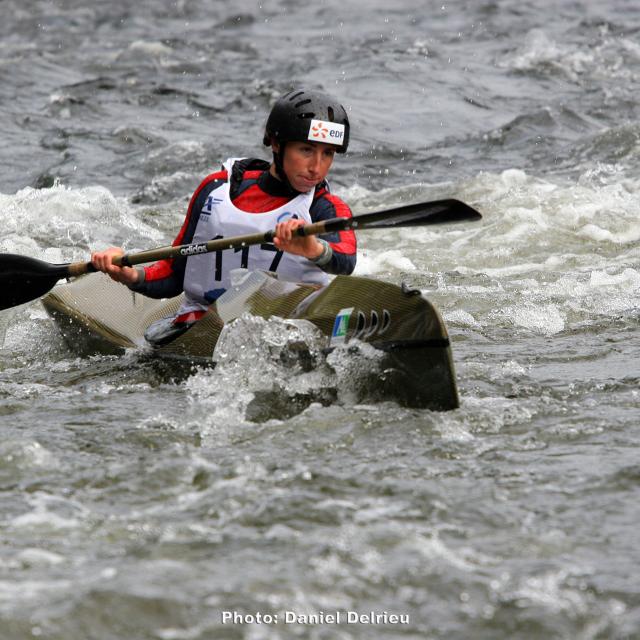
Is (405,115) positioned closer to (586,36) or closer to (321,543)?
(586,36)

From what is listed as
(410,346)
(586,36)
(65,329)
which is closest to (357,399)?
(410,346)

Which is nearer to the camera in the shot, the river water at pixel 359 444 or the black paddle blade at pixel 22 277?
the river water at pixel 359 444

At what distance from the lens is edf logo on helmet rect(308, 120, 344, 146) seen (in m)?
5.02

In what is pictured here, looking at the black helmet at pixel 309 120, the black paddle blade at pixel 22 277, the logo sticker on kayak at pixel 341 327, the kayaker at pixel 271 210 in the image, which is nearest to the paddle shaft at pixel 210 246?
the black paddle blade at pixel 22 277

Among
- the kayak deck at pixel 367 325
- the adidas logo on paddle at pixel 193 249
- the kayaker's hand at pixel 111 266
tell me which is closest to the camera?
the kayak deck at pixel 367 325

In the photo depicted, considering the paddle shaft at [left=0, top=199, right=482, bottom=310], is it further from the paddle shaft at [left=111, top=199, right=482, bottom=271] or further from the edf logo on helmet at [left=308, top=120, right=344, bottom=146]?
the edf logo on helmet at [left=308, top=120, right=344, bottom=146]

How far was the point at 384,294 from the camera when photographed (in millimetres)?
4449

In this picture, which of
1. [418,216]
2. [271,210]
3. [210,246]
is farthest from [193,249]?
[418,216]

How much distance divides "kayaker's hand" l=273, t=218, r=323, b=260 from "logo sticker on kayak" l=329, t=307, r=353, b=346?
0.95ft

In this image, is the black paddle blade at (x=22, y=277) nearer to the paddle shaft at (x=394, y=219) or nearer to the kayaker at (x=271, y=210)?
the kayaker at (x=271, y=210)

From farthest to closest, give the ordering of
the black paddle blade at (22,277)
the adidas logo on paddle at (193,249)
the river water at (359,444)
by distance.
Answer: the black paddle blade at (22,277)
the adidas logo on paddle at (193,249)
the river water at (359,444)

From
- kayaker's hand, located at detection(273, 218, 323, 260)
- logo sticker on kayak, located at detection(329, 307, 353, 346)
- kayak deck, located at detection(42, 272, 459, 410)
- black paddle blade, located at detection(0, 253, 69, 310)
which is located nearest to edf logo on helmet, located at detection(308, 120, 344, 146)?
kayaker's hand, located at detection(273, 218, 323, 260)

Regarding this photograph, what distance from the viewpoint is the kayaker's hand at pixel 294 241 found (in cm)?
459

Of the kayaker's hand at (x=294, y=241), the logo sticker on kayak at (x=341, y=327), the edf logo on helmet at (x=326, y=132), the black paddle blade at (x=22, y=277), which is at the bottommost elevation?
the black paddle blade at (x=22, y=277)
